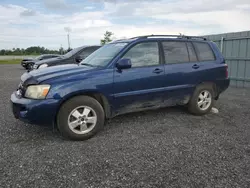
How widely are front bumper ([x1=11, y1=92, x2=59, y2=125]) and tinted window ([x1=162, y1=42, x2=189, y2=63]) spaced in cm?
237

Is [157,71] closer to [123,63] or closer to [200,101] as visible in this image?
[123,63]

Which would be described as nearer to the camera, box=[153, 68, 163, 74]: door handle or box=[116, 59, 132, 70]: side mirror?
box=[116, 59, 132, 70]: side mirror

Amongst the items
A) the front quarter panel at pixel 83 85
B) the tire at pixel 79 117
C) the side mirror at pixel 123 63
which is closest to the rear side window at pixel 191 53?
the side mirror at pixel 123 63

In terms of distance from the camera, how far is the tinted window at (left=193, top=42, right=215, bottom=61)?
14.9 ft

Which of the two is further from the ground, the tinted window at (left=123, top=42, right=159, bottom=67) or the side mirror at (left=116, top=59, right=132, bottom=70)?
the tinted window at (left=123, top=42, right=159, bottom=67)

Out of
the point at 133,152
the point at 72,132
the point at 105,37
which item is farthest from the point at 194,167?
the point at 105,37

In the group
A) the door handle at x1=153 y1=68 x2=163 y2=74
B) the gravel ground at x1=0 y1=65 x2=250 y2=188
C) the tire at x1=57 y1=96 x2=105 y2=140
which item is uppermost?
the door handle at x1=153 y1=68 x2=163 y2=74

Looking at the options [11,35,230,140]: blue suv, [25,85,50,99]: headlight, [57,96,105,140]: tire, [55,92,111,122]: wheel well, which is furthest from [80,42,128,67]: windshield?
[25,85,50,99]: headlight

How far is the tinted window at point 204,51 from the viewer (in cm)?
456

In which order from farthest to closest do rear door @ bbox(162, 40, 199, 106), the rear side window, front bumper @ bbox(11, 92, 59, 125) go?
the rear side window
rear door @ bbox(162, 40, 199, 106)
front bumper @ bbox(11, 92, 59, 125)

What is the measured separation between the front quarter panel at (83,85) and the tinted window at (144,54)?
1.80ft

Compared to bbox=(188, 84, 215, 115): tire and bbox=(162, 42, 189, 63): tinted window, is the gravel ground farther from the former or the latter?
bbox=(162, 42, 189, 63): tinted window

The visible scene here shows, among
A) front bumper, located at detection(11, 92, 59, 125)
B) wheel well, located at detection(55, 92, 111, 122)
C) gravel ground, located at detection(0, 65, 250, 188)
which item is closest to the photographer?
gravel ground, located at detection(0, 65, 250, 188)

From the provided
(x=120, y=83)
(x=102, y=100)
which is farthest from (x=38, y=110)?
(x=120, y=83)
